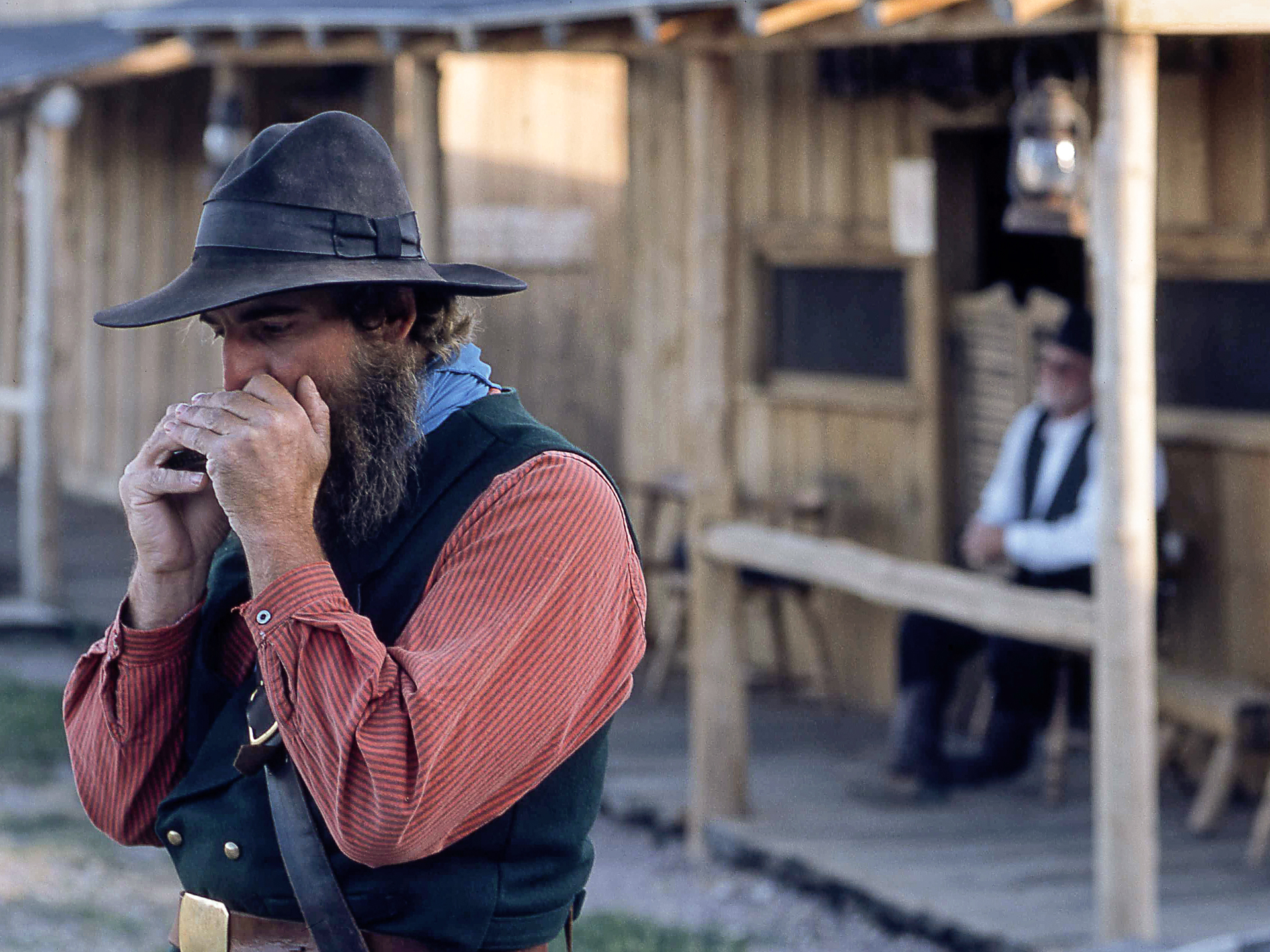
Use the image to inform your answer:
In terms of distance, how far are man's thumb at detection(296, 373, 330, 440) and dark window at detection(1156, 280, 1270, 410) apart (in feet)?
14.6

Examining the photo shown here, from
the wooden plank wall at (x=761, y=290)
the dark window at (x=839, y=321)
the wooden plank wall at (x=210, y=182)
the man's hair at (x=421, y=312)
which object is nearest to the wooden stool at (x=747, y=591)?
the wooden plank wall at (x=761, y=290)

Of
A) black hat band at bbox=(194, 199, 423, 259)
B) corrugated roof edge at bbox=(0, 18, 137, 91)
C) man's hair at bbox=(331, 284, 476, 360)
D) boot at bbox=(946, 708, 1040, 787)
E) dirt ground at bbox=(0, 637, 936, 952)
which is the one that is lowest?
dirt ground at bbox=(0, 637, 936, 952)

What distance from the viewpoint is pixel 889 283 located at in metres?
7.62

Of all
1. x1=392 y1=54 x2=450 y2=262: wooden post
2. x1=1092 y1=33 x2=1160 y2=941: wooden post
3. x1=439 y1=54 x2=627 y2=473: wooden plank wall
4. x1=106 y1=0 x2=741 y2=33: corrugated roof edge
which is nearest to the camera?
x1=1092 y1=33 x2=1160 y2=941: wooden post

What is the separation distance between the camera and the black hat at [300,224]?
2297mm

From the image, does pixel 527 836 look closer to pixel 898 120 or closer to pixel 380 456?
pixel 380 456

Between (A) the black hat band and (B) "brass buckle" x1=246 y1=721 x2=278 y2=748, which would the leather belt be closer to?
(B) "brass buckle" x1=246 y1=721 x2=278 y2=748

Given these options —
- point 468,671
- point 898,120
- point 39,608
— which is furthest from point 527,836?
point 39,608

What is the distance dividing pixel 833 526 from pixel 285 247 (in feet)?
18.9

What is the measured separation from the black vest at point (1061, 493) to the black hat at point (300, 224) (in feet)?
14.3

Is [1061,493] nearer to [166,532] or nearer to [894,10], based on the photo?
[894,10]

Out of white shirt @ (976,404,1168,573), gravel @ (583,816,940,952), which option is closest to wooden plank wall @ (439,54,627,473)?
white shirt @ (976,404,1168,573)

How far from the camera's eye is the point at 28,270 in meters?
10.3

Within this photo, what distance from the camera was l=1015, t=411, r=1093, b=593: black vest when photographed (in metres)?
6.37
